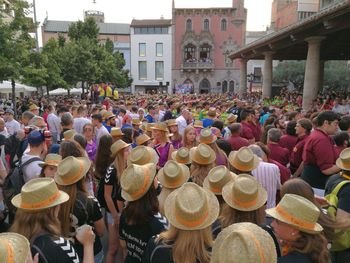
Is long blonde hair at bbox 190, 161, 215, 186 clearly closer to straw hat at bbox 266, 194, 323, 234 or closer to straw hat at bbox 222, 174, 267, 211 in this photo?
straw hat at bbox 222, 174, 267, 211

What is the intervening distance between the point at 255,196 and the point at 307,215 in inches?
23.2

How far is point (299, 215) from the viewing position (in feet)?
7.64

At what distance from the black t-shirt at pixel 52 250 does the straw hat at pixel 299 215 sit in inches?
58.2

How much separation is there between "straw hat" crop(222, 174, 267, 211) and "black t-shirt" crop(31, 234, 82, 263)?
4.24ft

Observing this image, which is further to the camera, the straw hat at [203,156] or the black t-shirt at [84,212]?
the straw hat at [203,156]

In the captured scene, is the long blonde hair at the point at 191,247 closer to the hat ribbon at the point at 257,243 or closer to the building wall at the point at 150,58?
the hat ribbon at the point at 257,243

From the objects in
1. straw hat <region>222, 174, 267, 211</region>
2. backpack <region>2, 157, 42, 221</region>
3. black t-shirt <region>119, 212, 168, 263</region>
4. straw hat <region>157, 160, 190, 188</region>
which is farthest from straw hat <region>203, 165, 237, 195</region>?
backpack <region>2, 157, 42, 221</region>

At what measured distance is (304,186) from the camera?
294 centimetres

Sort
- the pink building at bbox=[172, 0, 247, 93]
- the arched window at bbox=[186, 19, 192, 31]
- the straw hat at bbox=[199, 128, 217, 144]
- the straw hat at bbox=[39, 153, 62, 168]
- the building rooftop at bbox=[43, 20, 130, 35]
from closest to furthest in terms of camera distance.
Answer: the straw hat at bbox=[39, 153, 62, 168]
the straw hat at bbox=[199, 128, 217, 144]
the pink building at bbox=[172, 0, 247, 93]
the arched window at bbox=[186, 19, 192, 31]
the building rooftop at bbox=[43, 20, 130, 35]

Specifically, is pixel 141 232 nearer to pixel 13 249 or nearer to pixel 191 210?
pixel 191 210

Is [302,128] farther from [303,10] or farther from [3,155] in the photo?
[303,10]

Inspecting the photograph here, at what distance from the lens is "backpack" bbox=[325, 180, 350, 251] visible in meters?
3.22

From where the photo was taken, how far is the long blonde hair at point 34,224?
251cm

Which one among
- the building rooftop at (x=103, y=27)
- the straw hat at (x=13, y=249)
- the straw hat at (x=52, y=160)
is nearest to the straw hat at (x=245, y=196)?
the straw hat at (x=13, y=249)
